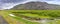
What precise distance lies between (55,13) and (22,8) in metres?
0.35

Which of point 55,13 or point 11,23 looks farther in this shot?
point 55,13

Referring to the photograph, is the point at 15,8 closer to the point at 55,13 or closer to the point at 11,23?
the point at 11,23

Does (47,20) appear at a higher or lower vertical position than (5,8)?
lower

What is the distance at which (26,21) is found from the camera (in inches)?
39.8

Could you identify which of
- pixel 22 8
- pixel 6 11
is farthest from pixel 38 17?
pixel 6 11

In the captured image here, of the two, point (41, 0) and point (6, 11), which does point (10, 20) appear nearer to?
point (6, 11)

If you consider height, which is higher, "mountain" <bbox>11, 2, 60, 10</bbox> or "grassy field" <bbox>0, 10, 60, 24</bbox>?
"mountain" <bbox>11, 2, 60, 10</bbox>

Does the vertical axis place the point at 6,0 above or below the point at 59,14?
above

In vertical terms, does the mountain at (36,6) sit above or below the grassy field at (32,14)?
above

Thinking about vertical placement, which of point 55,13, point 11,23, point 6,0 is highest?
point 6,0

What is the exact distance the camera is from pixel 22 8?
1.13m

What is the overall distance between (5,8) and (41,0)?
1.28ft

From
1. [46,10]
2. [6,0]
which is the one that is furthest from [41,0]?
[6,0]

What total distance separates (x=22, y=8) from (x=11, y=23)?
208mm
